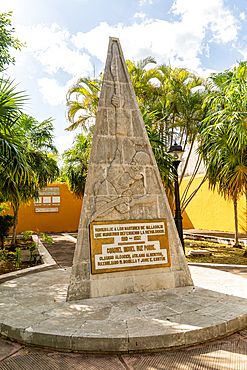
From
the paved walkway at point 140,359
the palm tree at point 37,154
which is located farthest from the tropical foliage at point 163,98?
the paved walkway at point 140,359

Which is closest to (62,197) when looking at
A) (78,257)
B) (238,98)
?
(238,98)

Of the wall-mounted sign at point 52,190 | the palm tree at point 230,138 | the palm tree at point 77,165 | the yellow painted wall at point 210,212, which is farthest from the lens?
the wall-mounted sign at point 52,190

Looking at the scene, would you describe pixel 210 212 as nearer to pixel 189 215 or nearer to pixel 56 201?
pixel 189 215

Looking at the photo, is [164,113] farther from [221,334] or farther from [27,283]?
[221,334]

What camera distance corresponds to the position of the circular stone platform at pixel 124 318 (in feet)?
9.23

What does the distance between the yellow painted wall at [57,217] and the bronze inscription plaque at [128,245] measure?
1538cm

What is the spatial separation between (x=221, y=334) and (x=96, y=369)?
1483 mm

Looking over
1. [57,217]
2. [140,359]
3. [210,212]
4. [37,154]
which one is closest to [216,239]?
[210,212]

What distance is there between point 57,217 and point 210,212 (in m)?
10.9

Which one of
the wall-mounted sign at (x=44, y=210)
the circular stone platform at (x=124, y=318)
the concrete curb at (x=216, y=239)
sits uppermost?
the wall-mounted sign at (x=44, y=210)

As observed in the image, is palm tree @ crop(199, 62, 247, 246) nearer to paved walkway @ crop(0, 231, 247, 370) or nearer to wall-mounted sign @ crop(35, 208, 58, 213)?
paved walkway @ crop(0, 231, 247, 370)

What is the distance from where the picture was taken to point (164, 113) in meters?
10.7

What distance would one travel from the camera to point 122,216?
14.8ft

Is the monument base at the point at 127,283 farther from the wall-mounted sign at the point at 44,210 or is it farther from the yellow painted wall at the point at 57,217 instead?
the wall-mounted sign at the point at 44,210
